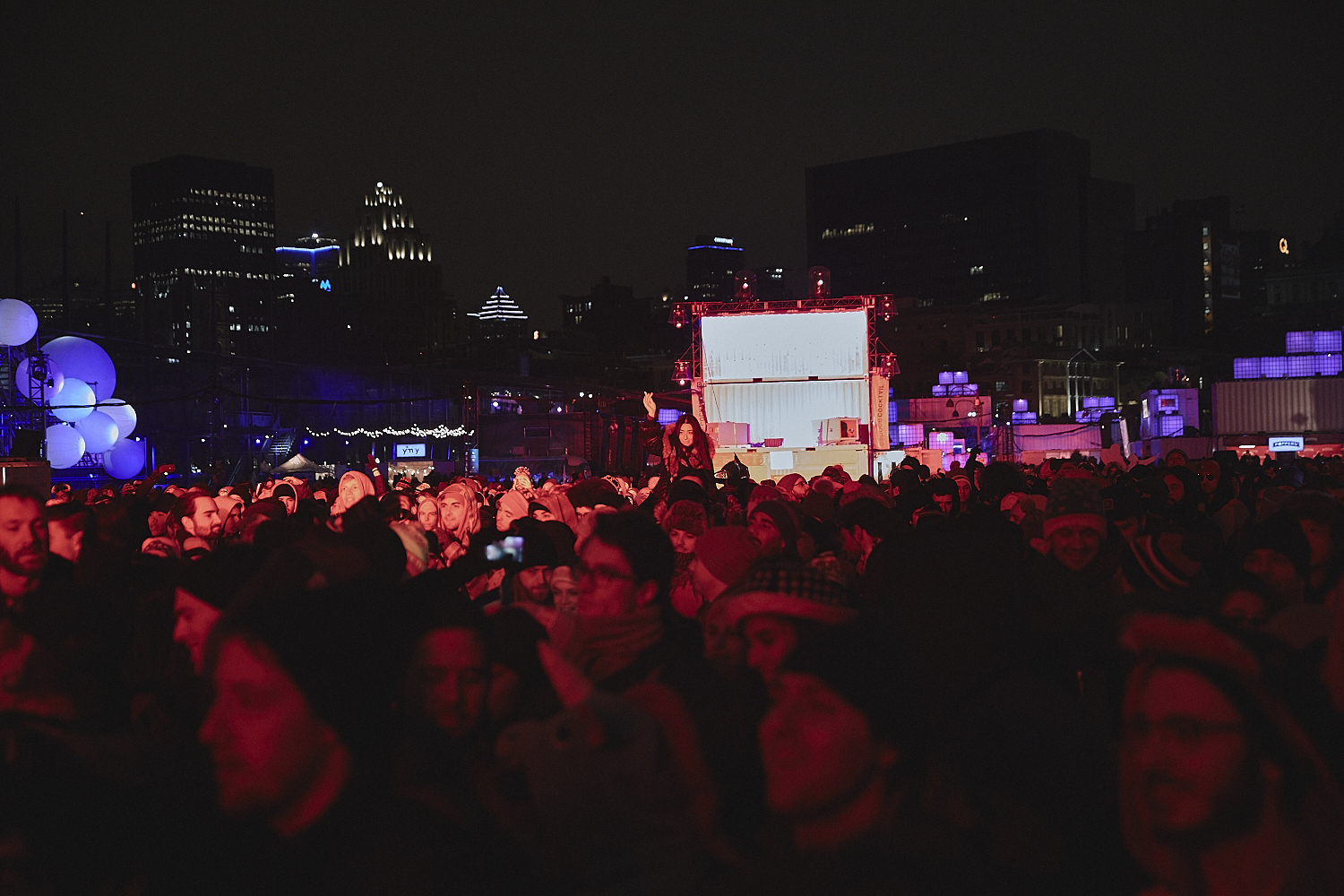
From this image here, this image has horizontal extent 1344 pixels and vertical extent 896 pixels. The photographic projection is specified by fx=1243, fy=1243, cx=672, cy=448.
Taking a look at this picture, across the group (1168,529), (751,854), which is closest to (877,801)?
(751,854)

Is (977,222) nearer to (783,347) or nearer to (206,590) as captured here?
(783,347)

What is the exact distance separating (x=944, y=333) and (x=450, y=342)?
7276 centimetres

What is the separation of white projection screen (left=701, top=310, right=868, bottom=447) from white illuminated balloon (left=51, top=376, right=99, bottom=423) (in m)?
18.4

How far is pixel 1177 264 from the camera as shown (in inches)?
6516

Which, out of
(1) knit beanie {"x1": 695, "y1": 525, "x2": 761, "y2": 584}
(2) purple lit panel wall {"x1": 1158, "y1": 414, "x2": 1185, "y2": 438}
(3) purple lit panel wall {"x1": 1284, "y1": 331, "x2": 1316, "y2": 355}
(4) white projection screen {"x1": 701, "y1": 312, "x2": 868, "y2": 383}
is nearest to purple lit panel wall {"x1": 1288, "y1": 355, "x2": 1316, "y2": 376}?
(3) purple lit panel wall {"x1": 1284, "y1": 331, "x2": 1316, "y2": 355}

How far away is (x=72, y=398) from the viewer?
2519cm

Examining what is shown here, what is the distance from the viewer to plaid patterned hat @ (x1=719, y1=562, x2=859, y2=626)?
3205 millimetres

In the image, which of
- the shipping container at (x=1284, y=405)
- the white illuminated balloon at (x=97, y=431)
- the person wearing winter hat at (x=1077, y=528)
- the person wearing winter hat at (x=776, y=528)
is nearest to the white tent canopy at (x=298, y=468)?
the white illuminated balloon at (x=97, y=431)

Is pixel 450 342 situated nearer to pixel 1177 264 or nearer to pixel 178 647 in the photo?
pixel 1177 264

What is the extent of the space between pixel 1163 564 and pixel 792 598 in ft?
8.41

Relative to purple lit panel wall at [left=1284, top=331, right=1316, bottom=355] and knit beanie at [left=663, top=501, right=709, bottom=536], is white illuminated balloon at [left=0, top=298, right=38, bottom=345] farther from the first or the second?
purple lit panel wall at [left=1284, top=331, right=1316, bottom=355]

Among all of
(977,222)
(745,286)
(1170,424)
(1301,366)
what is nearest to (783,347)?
(745,286)

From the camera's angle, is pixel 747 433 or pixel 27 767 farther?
pixel 747 433

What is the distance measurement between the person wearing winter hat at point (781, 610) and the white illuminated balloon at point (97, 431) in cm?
2366
